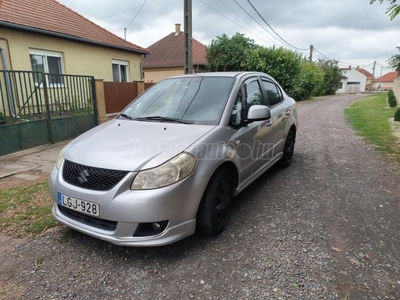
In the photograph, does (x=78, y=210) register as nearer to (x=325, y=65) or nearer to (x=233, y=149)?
(x=233, y=149)

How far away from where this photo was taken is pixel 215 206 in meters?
2.84

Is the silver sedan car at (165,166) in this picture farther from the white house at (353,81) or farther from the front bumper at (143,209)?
the white house at (353,81)

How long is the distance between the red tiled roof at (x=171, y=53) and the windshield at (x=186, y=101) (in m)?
20.4

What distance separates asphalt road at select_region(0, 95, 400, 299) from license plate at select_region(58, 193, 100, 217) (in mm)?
505

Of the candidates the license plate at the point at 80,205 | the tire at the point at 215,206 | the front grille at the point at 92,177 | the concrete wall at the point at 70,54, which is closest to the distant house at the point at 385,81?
the concrete wall at the point at 70,54

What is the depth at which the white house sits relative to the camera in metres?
67.8

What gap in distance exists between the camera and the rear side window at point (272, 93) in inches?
175

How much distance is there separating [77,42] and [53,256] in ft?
35.2

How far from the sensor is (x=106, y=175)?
7.91ft

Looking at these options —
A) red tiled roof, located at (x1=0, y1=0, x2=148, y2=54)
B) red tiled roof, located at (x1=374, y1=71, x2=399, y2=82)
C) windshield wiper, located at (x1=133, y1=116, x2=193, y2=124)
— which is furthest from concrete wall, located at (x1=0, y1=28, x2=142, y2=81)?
red tiled roof, located at (x1=374, y1=71, x2=399, y2=82)

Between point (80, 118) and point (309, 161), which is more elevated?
point (80, 118)

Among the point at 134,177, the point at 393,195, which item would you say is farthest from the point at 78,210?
the point at 393,195

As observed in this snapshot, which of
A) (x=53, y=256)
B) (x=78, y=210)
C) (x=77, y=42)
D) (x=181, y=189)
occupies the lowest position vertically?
(x=53, y=256)

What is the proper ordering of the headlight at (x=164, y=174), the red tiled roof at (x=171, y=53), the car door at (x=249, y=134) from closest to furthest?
the headlight at (x=164, y=174), the car door at (x=249, y=134), the red tiled roof at (x=171, y=53)
